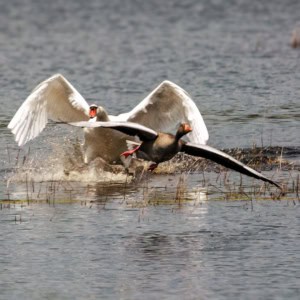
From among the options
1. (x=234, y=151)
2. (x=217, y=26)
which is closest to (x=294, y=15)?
(x=217, y=26)

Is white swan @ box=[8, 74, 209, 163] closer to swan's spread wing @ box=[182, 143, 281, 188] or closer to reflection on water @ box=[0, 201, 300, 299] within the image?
reflection on water @ box=[0, 201, 300, 299]

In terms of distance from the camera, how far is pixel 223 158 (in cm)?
1439

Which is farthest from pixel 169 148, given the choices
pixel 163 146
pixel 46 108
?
pixel 46 108

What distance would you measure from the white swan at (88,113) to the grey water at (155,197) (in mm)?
635

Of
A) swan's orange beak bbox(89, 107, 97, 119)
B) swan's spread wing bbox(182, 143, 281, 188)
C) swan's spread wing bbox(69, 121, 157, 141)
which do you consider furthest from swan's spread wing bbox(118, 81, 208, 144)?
swan's spread wing bbox(182, 143, 281, 188)

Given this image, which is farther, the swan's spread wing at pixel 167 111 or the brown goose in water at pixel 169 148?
the swan's spread wing at pixel 167 111

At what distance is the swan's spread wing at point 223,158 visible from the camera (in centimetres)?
1417

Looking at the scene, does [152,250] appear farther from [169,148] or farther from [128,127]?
[169,148]

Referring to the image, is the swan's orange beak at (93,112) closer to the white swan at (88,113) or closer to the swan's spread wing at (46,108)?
the white swan at (88,113)

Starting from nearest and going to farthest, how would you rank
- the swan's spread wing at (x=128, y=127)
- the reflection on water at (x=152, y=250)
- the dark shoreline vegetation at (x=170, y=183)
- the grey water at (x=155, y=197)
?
the reflection on water at (x=152, y=250) → the grey water at (x=155, y=197) → the swan's spread wing at (x=128, y=127) → the dark shoreline vegetation at (x=170, y=183)

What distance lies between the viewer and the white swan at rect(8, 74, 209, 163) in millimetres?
17750

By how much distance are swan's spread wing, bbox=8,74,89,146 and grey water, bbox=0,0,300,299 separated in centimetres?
58

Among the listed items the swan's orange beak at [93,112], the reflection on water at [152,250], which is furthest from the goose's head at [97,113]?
the reflection on water at [152,250]

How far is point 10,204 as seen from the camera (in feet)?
51.7
